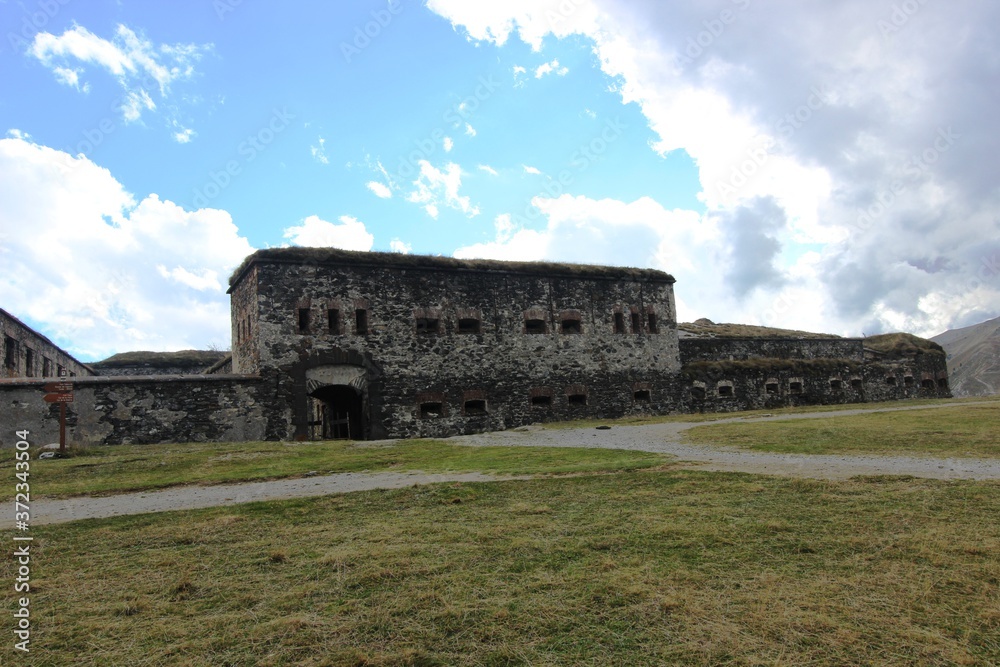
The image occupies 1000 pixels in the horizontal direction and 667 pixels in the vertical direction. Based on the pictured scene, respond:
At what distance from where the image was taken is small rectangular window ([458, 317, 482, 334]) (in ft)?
63.8

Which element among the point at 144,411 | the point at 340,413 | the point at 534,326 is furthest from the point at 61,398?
the point at 534,326

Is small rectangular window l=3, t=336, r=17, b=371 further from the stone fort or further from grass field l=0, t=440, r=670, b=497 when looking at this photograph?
grass field l=0, t=440, r=670, b=497

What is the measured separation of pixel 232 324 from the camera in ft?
65.3

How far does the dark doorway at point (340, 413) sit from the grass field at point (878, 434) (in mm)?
9546

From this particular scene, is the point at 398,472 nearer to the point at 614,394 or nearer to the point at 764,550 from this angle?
the point at 764,550

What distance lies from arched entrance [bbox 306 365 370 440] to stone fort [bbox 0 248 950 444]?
53 mm

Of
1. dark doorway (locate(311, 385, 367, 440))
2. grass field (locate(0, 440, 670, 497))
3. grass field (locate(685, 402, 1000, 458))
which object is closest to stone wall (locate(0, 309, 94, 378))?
dark doorway (locate(311, 385, 367, 440))

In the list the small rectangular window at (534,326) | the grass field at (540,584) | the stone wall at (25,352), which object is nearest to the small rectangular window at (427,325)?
the small rectangular window at (534,326)

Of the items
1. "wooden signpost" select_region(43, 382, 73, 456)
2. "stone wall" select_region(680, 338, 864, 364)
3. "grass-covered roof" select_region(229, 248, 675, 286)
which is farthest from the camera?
"stone wall" select_region(680, 338, 864, 364)

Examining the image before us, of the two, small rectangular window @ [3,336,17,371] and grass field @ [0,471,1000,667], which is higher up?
small rectangular window @ [3,336,17,371]

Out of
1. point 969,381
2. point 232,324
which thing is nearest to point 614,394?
point 232,324

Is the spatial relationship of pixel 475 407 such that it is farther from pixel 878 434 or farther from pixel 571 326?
pixel 878 434

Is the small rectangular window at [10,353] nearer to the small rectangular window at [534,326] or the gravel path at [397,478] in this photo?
the small rectangular window at [534,326]

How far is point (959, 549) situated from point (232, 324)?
64.0ft
